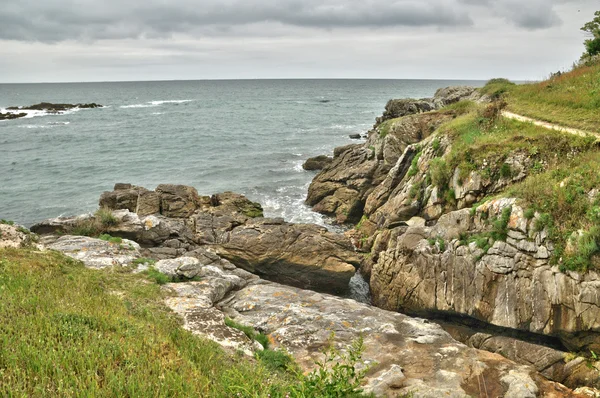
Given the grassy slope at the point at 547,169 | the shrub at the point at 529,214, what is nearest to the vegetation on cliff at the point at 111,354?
the grassy slope at the point at 547,169

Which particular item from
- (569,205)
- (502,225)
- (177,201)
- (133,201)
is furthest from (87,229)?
(569,205)

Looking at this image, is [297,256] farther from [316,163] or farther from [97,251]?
[316,163]

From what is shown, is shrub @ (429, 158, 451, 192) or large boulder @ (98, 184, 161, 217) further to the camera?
large boulder @ (98, 184, 161, 217)

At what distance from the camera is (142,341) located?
27.4 ft

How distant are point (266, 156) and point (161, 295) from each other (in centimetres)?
4464

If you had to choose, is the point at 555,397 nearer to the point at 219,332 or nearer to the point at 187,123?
the point at 219,332

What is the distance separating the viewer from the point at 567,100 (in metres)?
23.7

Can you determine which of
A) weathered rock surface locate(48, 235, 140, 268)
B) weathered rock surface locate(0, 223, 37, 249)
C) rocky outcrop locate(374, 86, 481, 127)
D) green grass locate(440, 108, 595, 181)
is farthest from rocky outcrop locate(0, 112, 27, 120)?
green grass locate(440, 108, 595, 181)

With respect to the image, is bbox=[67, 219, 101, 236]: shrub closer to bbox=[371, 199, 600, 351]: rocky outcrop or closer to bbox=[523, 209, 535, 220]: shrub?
bbox=[371, 199, 600, 351]: rocky outcrop

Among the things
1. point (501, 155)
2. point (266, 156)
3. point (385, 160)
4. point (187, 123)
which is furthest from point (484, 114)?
point (187, 123)

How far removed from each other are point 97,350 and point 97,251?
35.2ft

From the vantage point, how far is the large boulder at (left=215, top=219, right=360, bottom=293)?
21469 millimetres

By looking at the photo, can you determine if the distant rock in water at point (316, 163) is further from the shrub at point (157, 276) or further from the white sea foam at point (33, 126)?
the white sea foam at point (33, 126)

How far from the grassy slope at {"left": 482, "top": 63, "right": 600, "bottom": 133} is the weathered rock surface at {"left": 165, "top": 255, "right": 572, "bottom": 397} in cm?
1351
